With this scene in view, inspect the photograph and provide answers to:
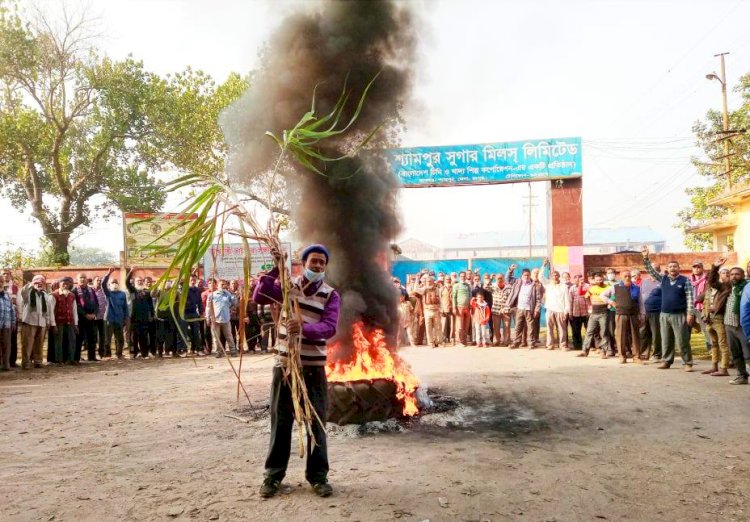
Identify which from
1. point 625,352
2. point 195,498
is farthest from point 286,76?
point 625,352

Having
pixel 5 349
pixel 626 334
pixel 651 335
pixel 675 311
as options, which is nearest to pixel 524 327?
pixel 626 334

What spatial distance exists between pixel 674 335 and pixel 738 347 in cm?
153

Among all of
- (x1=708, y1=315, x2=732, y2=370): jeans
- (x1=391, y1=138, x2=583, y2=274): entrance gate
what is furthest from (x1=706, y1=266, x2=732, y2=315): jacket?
(x1=391, y1=138, x2=583, y2=274): entrance gate

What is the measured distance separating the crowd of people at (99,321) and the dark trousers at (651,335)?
302 inches

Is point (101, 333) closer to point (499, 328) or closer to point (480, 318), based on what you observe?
point (480, 318)

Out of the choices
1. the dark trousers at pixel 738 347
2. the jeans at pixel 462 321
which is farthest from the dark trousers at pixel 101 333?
the dark trousers at pixel 738 347

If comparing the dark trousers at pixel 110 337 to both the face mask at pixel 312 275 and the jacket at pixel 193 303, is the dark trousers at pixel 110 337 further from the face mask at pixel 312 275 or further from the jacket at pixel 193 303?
the face mask at pixel 312 275

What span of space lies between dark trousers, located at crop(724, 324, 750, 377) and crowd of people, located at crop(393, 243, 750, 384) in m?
0.01

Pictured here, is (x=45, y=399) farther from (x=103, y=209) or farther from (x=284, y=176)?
(x=103, y=209)

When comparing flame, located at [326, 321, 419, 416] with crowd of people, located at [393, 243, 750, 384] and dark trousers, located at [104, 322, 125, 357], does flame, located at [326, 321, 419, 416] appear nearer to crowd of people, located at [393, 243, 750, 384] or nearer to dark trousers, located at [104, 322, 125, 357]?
crowd of people, located at [393, 243, 750, 384]

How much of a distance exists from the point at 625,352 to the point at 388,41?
25.0 feet

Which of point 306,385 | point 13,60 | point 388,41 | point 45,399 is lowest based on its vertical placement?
point 45,399

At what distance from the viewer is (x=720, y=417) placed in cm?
604

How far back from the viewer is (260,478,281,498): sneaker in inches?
152
